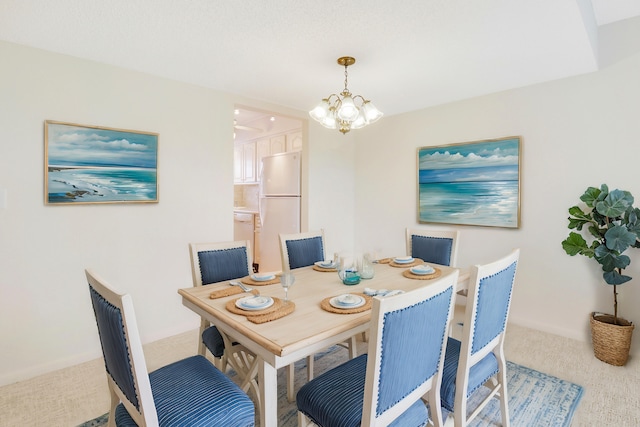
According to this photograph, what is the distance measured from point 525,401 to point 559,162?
2.06 metres

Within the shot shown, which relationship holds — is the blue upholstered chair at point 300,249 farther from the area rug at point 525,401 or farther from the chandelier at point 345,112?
the chandelier at point 345,112

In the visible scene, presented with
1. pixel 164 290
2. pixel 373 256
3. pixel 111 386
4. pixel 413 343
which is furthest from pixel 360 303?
pixel 164 290

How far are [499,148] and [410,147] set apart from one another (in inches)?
40.4

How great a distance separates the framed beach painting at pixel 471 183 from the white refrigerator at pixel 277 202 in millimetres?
1559

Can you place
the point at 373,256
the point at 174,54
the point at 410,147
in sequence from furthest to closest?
the point at 410,147 → the point at 174,54 → the point at 373,256

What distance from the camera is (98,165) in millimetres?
2543

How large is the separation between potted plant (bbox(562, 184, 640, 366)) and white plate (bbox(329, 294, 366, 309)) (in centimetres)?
199

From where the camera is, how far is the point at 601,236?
250cm

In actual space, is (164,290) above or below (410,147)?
below

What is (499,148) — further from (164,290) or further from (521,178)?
(164,290)

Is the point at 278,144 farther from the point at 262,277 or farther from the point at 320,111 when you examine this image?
the point at 262,277

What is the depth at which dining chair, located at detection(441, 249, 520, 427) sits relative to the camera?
140 cm

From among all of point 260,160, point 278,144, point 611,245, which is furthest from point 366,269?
point 260,160

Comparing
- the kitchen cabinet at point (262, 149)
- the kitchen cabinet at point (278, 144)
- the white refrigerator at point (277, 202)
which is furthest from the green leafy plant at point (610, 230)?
the kitchen cabinet at point (262, 149)
